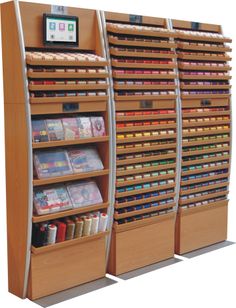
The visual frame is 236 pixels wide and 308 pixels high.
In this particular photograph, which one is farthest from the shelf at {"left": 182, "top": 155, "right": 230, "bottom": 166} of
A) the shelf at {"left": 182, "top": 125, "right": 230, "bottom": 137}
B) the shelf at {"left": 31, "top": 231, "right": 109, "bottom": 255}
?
the shelf at {"left": 31, "top": 231, "right": 109, "bottom": 255}

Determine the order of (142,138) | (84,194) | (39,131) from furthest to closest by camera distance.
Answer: (142,138), (84,194), (39,131)

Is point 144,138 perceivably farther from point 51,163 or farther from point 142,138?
point 51,163

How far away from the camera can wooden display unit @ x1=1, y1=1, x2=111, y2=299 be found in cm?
425

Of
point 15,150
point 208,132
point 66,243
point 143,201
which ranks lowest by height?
point 66,243

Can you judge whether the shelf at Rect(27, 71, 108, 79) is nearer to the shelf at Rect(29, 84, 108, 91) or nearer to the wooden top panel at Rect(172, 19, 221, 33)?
the shelf at Rect(29, 84, 108, 91)

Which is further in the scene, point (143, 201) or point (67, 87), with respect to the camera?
point (143, 201)

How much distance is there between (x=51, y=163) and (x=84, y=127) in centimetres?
46

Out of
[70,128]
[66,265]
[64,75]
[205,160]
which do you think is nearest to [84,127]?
[70,128]

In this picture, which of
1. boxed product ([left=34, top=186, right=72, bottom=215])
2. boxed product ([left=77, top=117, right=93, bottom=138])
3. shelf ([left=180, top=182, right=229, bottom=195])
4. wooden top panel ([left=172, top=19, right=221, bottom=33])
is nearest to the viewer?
boxed product ([left=34, top=186, right=72, bottom=215])

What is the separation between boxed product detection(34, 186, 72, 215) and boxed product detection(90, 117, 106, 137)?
1.97 ft

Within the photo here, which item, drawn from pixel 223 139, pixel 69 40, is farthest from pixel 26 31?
pixel 223 139

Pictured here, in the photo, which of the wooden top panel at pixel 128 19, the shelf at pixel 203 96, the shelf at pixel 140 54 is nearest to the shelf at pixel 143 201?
the shelf at pixel 203 96

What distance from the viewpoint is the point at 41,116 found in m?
4.66

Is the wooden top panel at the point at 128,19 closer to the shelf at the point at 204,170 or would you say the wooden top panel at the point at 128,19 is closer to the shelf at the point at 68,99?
the shelf at the point at 68,99
